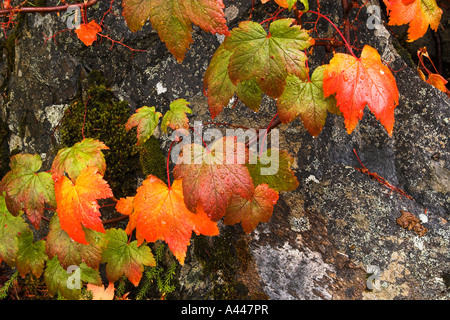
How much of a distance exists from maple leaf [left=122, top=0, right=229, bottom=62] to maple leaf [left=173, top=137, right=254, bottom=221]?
33 centimetres

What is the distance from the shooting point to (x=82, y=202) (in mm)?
1270

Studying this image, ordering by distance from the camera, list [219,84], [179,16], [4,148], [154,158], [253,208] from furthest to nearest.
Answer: [4,148], [154,158], [253,208], [219,84], [179,16]

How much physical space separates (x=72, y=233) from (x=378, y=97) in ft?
3.83

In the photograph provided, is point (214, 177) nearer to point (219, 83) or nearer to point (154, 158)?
point (219, 83)

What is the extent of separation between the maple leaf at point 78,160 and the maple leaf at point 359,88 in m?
0.89

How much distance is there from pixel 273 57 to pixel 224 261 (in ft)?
3.55

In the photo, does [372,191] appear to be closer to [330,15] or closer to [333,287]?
[333,287]

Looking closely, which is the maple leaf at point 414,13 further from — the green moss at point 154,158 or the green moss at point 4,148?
the green moss at point 4,148

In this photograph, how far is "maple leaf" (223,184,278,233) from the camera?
135cm

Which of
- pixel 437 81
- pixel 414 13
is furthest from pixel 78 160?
pixel 437 81


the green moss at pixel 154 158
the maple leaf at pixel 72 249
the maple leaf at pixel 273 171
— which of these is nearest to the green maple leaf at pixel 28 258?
the maple leaf at pixel 72 249

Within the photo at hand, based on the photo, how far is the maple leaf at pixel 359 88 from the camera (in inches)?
42.5

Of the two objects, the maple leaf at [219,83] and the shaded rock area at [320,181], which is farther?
the shaded rock area at [320,181]
